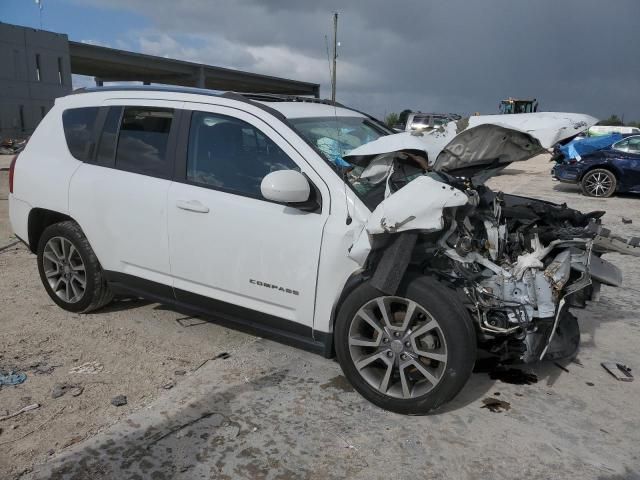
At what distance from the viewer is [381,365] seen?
3238mm

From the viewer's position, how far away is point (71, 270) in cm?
449

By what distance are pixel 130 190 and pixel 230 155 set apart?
88cm

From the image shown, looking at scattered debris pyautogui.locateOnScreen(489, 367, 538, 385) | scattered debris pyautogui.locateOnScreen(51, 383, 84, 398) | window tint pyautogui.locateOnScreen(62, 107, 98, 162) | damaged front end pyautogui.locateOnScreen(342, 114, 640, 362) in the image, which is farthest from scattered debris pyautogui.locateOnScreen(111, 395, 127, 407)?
scattered debris pyautogui.locateOnScreen(489, 367, 538, 385)

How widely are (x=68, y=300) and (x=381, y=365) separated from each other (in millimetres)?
2904

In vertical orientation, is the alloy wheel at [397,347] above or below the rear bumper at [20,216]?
below

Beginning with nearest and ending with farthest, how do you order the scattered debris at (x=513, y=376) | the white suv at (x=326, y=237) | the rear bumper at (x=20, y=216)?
the white suv at (x=326, y=237), the scattered debris at (x=513, y=376), the rear bumper at (x=20, y=216)

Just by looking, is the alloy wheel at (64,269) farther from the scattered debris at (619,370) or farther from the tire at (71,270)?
the scattered debris at (619,370)

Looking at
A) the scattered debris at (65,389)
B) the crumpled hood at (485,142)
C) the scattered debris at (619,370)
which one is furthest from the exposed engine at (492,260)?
the scattered debris at (65,389)

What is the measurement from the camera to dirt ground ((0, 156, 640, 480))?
269 centimetres

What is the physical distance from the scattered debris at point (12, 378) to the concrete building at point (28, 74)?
37.6 metres

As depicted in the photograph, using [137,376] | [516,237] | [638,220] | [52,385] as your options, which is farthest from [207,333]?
[638,220]

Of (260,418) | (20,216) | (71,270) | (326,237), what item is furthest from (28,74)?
(260,418)

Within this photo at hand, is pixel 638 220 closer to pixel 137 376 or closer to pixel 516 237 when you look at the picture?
pixel 516 237

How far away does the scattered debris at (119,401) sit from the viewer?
3.22m
